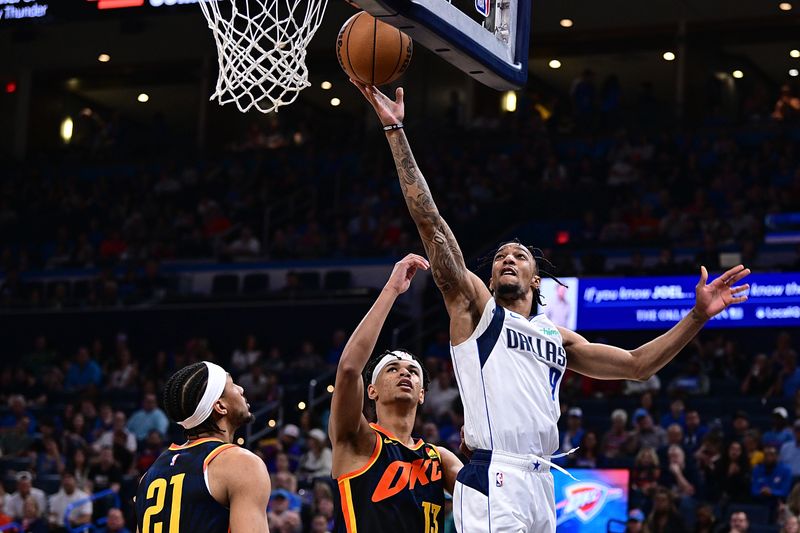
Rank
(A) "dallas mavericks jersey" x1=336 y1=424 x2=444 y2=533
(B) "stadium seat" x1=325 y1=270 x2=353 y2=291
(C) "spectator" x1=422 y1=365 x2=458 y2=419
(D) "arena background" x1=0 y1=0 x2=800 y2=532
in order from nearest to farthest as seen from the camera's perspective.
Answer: (A) "dallas mavericks jersey" x1=336 y1=424 x2=444 y2=533 < (D) "arena background" x1=0 y1=0 x2=800 y2=532 < (C) "spectator" x1=422 y1=365 x2=458 y2=419 < (B) "stadium seat" x1=325 y1=270 x2=353 y2=291

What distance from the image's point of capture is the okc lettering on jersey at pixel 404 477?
18.1 ft

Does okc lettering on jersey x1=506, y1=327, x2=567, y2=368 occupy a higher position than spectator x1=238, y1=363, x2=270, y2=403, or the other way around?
okc lettering on jersey x1=506, y1=327, x2=567, y2=368

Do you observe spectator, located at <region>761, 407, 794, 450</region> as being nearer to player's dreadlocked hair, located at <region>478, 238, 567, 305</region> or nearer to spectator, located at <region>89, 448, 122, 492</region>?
spectator, located at <region>89, 448, 122, 492</region>

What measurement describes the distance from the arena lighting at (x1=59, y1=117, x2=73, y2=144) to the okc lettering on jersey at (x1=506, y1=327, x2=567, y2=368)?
84.5 feet

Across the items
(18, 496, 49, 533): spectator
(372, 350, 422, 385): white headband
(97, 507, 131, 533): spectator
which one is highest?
(372, 350, 422, 385): white headband

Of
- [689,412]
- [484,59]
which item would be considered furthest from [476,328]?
[689,412]

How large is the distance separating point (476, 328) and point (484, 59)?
3.80 feet

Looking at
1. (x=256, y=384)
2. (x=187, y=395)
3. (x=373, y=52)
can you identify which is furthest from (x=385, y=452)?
(x=256, y=384)

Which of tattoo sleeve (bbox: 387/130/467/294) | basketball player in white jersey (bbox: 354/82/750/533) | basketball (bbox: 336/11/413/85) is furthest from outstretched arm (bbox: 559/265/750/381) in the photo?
basketball (bbox: 336/11/413/85)

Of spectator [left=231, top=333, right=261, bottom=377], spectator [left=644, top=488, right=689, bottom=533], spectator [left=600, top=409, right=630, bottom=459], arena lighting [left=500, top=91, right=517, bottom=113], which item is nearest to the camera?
spectator [left=644, top=488, right=689, bottom=533]

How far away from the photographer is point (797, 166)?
64.6 ft

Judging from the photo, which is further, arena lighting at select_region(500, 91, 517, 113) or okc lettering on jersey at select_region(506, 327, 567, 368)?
arena lighting at select_region(500, 91, 517, 113)

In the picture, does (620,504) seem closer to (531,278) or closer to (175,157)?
(531,278)

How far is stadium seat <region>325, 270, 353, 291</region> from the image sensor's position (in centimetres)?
2033
